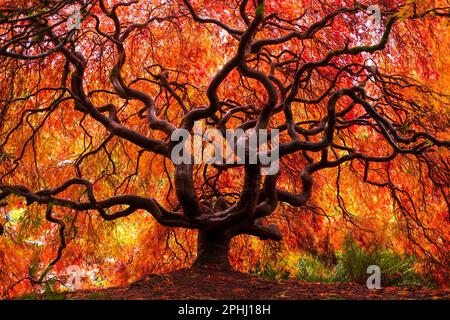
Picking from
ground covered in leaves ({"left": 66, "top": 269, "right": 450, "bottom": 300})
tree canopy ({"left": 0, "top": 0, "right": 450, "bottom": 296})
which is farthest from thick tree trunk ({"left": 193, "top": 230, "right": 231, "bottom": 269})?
ground covered in leaves ({"left": 66, "top": 269, "right": 450, "bottom": 300})

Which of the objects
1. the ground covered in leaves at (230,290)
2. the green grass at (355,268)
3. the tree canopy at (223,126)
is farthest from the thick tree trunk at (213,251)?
the green grass at (355,268)

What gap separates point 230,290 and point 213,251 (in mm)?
703

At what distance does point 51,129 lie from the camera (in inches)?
224

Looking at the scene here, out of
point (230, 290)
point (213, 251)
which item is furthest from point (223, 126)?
point (230, 290)

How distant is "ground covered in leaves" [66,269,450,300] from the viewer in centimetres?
323

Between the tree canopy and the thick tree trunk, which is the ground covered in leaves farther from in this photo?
the tree canopy

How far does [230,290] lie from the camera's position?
3.36 m

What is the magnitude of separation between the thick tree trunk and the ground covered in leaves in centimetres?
17

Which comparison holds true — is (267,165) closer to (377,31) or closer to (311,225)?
(377,31)

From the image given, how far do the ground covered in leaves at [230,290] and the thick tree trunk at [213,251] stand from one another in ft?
0.57

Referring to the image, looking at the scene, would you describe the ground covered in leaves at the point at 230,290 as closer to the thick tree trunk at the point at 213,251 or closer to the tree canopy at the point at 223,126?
the thick tree trunk at the point at 213,251

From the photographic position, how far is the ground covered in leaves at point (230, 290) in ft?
10.6

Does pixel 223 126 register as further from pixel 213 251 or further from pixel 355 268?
pixel 355 268

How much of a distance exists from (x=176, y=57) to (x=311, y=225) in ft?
8.04
